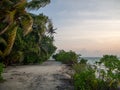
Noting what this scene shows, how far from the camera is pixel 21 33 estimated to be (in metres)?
44.3

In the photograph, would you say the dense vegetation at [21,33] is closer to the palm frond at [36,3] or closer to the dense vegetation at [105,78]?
the palm frond at [36,3]

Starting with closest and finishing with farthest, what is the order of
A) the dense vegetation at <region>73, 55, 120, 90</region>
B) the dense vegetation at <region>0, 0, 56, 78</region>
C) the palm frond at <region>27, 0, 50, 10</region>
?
the dense vegetation at <region>73, 55, 120, 90</region>, the dense vegetation at <region>0, 0, 56, 78</region>, the palm frond at <region>27, 0, 50, 10</region>

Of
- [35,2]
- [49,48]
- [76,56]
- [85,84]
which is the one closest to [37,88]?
[85,84]

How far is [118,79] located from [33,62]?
3735 centimetres

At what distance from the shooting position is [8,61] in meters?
44.2

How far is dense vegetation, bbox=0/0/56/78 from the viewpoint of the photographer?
23.8 metres

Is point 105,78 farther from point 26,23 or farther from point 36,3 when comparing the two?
point 36,3

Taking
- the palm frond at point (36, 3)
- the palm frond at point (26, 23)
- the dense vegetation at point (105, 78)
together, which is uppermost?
the palm frond at point (36, 3)

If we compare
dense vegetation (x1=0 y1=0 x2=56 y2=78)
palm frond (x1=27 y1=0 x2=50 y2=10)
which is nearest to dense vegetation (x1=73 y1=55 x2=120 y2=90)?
dense vegetation (x1=0 y1=0 x2=56 y2=78)

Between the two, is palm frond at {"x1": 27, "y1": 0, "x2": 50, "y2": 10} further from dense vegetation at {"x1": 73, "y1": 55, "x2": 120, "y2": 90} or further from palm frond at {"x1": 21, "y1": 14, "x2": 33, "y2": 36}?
dense vegetation at {"x1": 73, "y1": 55, "x2": 120, "y2": 90}

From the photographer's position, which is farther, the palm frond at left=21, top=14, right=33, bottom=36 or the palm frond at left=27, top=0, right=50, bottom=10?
the palm frond at left=27, top=0, right=50, bottom=10

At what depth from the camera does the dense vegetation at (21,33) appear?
78.0 ft

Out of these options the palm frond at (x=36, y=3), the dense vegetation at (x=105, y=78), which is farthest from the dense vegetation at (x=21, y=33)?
the dense vegetation at (x=105, y=78)

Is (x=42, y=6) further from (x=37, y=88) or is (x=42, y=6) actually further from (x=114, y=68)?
(x=114, y=68)
